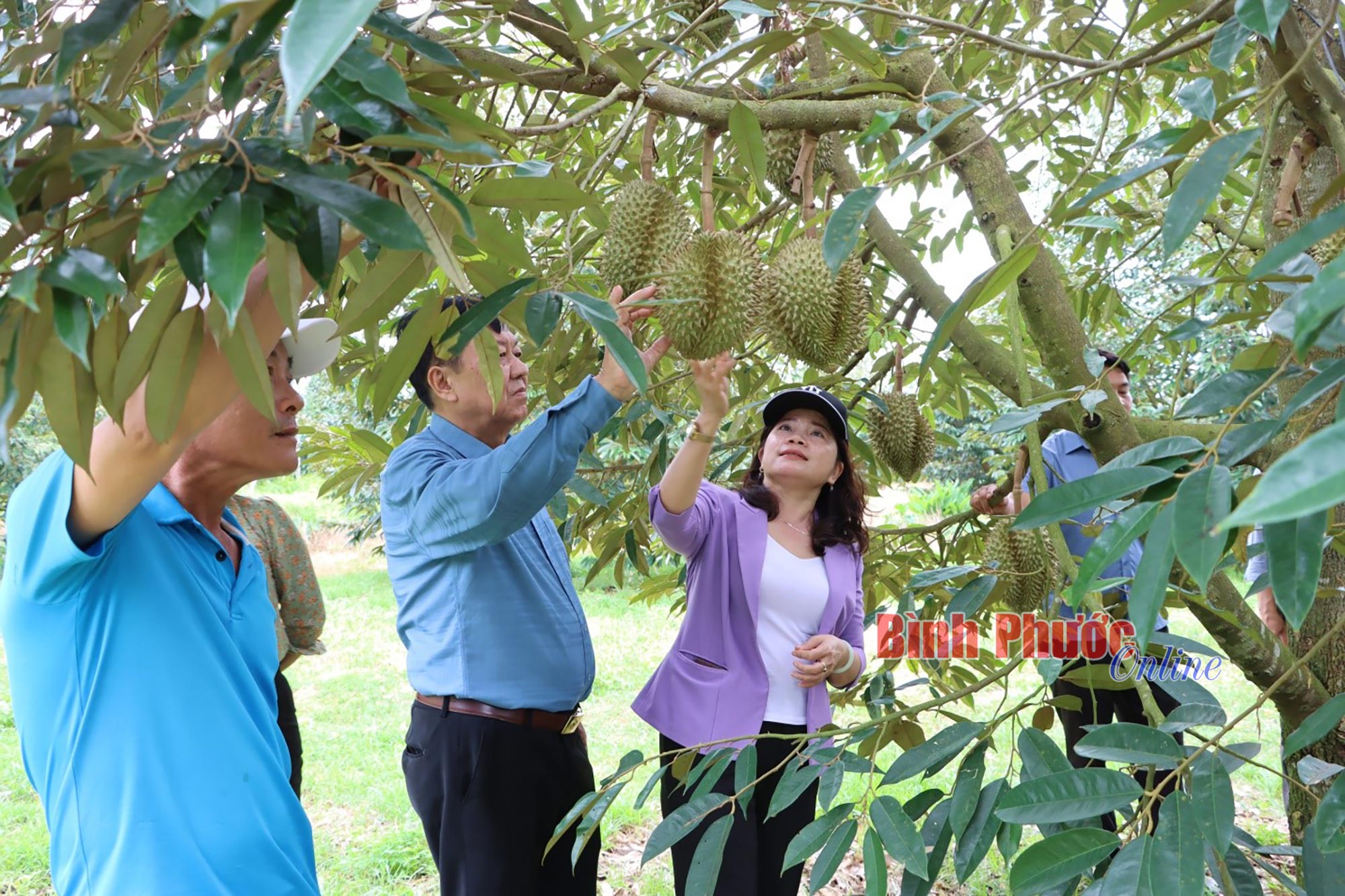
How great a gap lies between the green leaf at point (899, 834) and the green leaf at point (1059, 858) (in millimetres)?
150

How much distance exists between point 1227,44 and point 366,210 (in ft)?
1.76

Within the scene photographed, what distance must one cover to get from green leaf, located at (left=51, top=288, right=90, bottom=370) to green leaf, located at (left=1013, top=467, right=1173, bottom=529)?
1.57 ft

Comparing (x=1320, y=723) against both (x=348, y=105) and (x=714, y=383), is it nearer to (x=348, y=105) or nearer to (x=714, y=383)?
(x=348, y=105)

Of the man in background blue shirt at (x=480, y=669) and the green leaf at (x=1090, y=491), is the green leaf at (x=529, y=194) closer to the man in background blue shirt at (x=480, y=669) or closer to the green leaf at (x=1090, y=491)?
the green leaf at (x=1090, y=491)

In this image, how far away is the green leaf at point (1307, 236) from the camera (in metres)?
0.42

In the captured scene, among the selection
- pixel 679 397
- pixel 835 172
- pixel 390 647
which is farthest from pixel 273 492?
pixel 835 172

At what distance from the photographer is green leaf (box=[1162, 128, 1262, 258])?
534 mm

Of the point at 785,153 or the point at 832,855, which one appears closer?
the point at 832,855

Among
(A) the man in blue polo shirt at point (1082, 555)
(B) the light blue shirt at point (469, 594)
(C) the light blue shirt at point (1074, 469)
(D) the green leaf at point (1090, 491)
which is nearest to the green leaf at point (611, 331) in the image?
(D) the green leaf at point (1090, 491)

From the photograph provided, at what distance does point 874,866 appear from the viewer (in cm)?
83

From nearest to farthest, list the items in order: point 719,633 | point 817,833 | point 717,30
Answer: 1. point 817,833
2. point 717,30
3. point 719,633

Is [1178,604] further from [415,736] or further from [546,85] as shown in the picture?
[415,736]

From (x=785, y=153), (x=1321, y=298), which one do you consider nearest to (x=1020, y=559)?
(x=785, y=153)

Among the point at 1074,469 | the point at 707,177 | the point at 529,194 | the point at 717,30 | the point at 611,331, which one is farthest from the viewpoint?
the point at 1074,469
